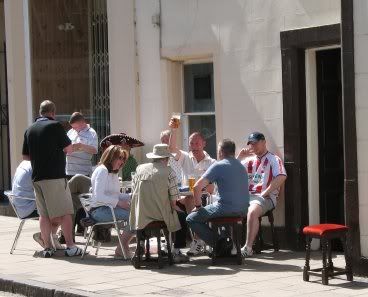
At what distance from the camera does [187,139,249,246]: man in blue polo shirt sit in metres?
10.8

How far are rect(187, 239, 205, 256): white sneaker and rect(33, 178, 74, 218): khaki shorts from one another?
1.54 m

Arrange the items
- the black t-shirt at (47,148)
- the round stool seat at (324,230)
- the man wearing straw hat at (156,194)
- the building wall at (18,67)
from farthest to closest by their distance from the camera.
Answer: the building wall at (18,67)
the black t-shirt at (47,148)
the man wearing straw hat at (156,194)
the round stool seat at (324,230)

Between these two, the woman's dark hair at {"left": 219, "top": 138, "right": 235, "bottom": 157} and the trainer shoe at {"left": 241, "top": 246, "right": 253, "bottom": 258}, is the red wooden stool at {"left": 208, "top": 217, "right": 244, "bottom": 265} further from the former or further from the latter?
the woman's dark hair at {"left": 219, "top": 138, "right": 235, "bottom": 157}

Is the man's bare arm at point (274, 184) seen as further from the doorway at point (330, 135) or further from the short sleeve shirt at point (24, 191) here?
the short sleeve shirt at point (24, 191)

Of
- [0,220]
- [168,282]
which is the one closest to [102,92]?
[0,220]

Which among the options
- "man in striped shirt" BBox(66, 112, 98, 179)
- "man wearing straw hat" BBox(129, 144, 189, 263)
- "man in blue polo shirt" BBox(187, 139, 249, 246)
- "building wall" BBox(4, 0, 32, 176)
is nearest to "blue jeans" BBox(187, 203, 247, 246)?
"man in blue polo shirt" BBox(187, 139, 249, 246)

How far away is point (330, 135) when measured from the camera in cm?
1203

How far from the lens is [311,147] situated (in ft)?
38.9

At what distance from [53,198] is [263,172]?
2.57m

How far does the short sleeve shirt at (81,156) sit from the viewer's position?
43.3 ft

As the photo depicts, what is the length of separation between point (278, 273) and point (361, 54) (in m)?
2.47

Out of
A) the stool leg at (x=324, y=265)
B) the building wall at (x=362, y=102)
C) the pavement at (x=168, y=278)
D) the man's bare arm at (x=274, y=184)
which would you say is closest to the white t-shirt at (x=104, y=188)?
the pavement at (x=168, y=278)

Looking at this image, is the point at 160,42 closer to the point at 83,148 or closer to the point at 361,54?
the point at 83,148

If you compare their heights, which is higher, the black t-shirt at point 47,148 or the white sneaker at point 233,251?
the black t-shirt at point 47,148
